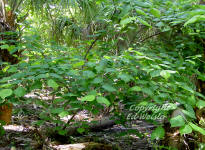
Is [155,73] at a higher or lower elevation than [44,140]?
higher

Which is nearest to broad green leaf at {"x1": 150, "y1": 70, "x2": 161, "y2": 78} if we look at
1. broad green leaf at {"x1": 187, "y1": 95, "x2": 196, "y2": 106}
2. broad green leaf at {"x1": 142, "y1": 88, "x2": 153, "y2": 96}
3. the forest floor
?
broad green leaf at {"x1": 142, "y1": 88, "x2": 153, "y2": 96}

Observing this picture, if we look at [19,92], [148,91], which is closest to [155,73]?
[148,91]

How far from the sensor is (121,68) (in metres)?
1.66

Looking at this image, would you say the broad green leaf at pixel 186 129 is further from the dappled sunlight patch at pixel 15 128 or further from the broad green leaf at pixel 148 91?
the dappled sunlight patch at pixel 15 128

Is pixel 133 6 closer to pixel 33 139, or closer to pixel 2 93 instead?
pixel 2 93

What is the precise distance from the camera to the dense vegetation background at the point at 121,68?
4.61ft

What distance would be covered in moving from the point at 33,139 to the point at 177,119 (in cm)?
193

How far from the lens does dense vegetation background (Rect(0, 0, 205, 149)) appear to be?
140 cm

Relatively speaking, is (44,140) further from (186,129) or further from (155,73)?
(186,129)

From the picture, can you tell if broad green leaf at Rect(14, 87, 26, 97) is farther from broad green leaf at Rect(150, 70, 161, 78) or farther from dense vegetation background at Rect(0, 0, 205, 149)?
broad green leaf at Rect(150, 70, 161, 78)

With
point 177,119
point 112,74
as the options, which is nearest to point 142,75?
point 112,74

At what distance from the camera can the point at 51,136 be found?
2.60 m

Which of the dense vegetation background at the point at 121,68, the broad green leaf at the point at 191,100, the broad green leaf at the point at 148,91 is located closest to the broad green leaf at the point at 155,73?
the dense vegetation background at the point at 121,68

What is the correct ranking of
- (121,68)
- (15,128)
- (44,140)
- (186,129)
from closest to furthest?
(186,129), (121,68), (44,140), (15,128)
